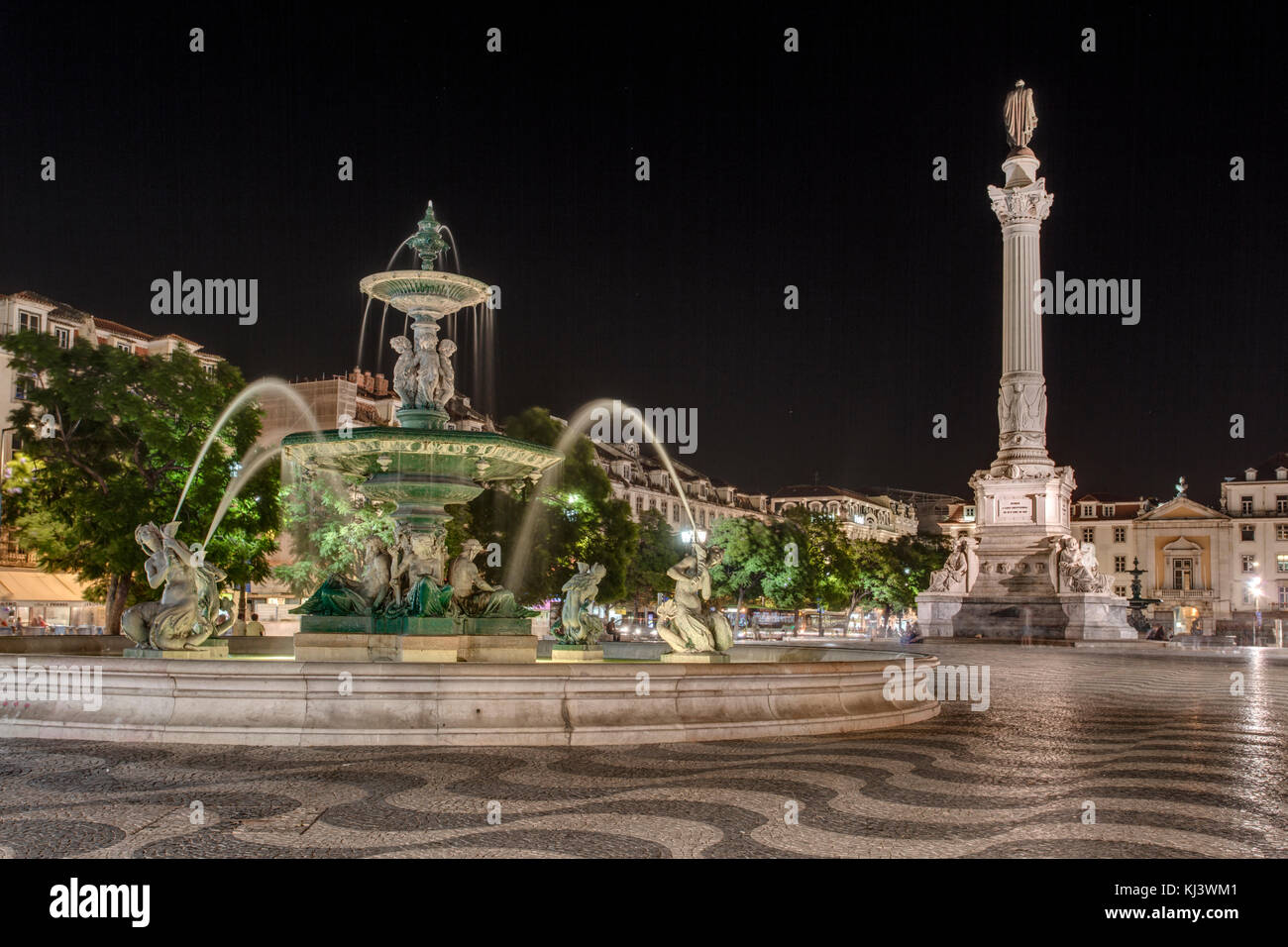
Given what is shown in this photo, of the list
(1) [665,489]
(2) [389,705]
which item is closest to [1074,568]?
(2) [389,705]

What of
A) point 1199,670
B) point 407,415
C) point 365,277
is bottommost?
point 1199,670

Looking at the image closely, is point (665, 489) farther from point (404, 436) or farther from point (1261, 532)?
point (404, 436)

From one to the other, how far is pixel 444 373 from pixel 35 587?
3982cm

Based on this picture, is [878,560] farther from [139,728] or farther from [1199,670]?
[139,728]

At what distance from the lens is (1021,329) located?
50.0m

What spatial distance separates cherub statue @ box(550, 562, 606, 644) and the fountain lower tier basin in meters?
3.89

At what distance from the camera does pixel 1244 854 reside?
20.6ft

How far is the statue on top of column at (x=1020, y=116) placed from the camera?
52156 millimetres

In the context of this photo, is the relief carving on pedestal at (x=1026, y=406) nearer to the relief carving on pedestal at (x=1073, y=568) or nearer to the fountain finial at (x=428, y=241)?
the relief carving on pedestal at (x=1073, y=568)

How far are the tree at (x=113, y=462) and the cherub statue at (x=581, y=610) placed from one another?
17.1 meters

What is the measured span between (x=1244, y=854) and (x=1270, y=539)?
109056 mm

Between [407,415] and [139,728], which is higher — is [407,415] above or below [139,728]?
above

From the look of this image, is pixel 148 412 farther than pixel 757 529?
No
